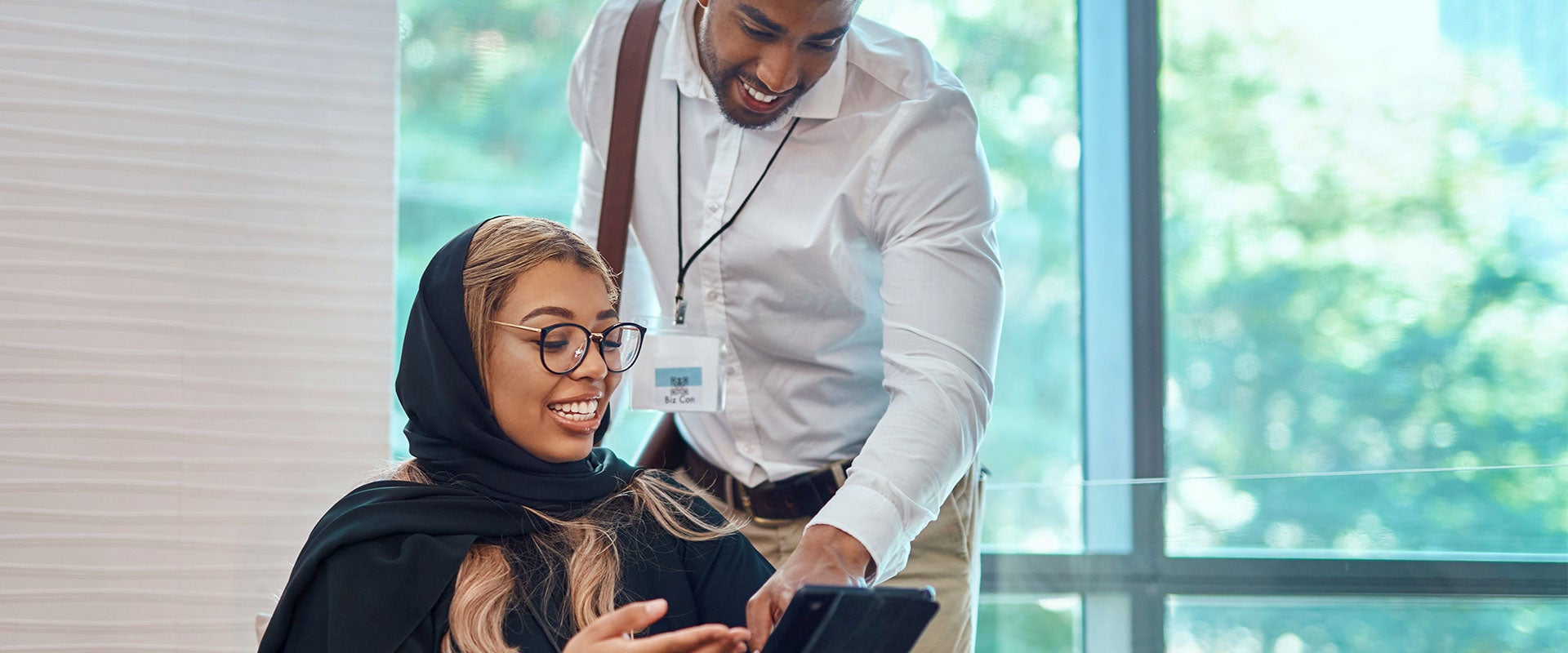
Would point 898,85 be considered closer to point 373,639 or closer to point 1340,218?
point 373,639

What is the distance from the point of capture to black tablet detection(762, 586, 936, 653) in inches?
46.3

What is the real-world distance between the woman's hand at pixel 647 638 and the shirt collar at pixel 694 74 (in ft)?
3.29

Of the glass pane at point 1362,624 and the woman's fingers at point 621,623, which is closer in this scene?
the woman's fingers at point 621,623

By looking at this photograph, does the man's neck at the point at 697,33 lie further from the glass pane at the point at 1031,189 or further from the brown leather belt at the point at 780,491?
the glass pane at the point at 1031,189

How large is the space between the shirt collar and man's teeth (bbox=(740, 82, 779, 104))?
0.08 metres

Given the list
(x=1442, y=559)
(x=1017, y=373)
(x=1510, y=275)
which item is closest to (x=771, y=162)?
(x=1442, y=559)

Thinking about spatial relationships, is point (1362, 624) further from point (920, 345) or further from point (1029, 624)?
point (920, 345)

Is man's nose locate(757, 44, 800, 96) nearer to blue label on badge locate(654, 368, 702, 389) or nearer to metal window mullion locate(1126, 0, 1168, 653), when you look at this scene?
blue label on badge locate(654, 368, 702, 389)

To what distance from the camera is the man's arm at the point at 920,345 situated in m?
1.68

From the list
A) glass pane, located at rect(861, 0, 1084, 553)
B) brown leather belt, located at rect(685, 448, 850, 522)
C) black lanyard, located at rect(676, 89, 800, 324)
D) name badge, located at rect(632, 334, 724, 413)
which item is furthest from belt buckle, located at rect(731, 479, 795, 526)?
glass pane, located at rect(861, 0, 1084, 553)

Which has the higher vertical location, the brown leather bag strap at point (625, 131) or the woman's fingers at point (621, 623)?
the brown leather bag strap at point (625, 131)

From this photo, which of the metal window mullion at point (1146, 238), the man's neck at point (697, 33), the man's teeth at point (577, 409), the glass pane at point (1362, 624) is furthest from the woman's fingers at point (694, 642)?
the metal window mullion at point (1146, 238)

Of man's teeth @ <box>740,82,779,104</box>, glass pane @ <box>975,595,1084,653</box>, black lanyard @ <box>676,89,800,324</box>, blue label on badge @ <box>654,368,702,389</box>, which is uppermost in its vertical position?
man's teeth @ <box>740,82,779,104</box>

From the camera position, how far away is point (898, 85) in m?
2.09
